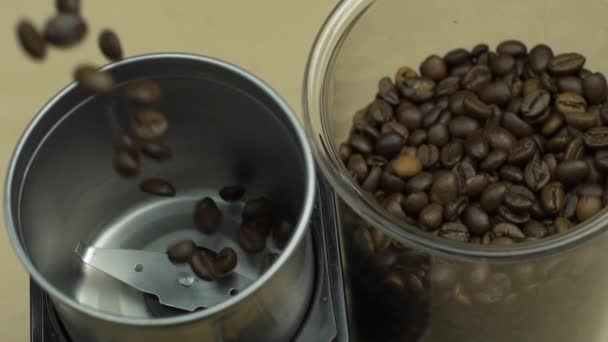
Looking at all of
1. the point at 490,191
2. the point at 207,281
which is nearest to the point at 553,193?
the point at 490,191

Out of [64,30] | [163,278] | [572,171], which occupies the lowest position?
[163,278]

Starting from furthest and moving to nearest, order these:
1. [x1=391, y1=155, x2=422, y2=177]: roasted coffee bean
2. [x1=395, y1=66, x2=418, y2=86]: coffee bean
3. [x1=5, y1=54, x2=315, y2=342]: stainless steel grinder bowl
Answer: [x1=395, y1=66, x2=418, y2=86]: coffee bean, [x1=391, y1=155, x2=422, y2=177]: roasted coffee bean, [x1=5, y1=54, x2=315, y2=342]: stainless steel grinder bowl

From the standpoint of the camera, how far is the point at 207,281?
75 cm

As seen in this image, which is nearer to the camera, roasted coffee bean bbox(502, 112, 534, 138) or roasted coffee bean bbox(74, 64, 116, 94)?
roasted coffee bean bbox(74, 64, 116, 94)

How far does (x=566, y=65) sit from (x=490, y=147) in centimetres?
13

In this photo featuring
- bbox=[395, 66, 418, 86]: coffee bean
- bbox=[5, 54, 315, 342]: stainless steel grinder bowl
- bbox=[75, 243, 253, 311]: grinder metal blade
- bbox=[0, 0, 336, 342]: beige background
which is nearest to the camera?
bbox=[5, 54, 315, 342]: stainless steel grinder bowl

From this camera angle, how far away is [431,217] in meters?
0.80

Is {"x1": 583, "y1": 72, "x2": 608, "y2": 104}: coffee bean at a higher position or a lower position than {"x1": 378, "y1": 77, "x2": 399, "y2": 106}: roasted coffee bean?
higher

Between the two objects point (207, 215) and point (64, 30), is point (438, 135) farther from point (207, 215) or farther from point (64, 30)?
point (64, 30)

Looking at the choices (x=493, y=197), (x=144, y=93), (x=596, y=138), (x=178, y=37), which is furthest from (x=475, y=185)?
(x=178, y=37)

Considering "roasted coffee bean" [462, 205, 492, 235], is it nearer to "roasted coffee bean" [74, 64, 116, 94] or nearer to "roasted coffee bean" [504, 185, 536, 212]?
"roasted coffee bean" [504, 185, 536, 212]

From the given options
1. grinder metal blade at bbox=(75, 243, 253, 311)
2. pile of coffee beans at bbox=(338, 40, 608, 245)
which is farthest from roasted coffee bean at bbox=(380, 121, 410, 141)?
grinder metal blade at bbox=(75, 243, 253, 311)

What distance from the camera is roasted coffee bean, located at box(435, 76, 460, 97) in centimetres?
90

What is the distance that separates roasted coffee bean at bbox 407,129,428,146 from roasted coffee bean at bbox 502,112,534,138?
0.08m
